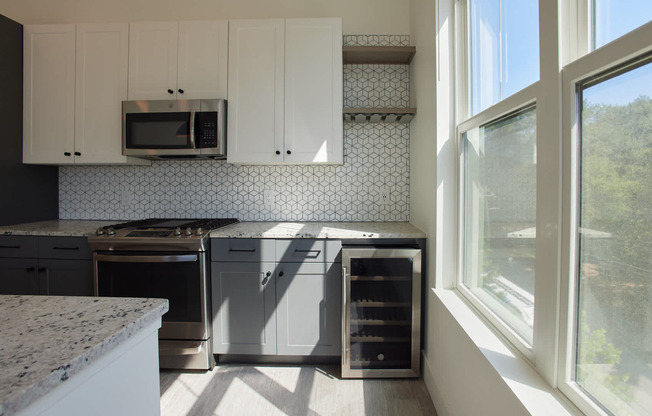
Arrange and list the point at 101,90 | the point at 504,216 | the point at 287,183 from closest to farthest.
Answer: the point at 504,216, the point at 101,90, the point at 287,183

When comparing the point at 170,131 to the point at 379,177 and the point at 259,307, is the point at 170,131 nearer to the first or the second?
the point at 259,307

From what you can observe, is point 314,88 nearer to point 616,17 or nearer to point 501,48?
point 501,48

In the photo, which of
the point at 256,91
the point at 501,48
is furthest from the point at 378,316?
the point at 256,91

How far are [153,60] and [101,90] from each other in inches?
18.1

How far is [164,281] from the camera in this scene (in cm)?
213

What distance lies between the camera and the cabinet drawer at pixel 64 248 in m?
2.22

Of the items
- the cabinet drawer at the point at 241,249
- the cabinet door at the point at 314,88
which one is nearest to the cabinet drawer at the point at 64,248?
the cabinet drawer at the point at 241,249

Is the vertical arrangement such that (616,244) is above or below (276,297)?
above

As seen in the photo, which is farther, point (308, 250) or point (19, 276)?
point (19, 276)

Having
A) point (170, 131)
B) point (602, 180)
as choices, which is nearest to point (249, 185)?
point (170, 131)

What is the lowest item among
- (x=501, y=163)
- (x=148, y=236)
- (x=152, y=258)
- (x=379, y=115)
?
(x=152, y=258)

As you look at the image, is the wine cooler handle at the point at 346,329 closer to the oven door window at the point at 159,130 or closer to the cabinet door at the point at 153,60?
the oven door window at the point at 159,130

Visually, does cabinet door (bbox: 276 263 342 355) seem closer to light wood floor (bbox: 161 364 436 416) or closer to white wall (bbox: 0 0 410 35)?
light wood floor (bbox: 161 364 436 416)

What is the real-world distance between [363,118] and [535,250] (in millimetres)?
1733
